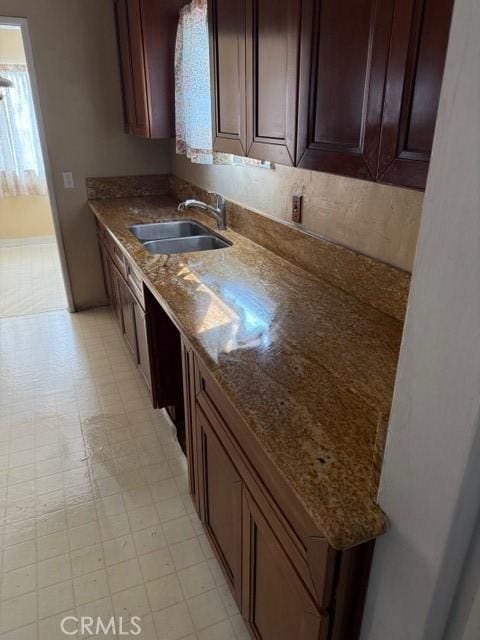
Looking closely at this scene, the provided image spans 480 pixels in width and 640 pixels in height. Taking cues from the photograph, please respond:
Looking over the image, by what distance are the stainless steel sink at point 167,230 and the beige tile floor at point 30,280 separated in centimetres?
153

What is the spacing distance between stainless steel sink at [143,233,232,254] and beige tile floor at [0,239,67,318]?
5.56ft

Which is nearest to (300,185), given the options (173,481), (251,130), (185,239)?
(251,130)

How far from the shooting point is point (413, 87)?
0.81m

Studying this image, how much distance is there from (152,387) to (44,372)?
104 cm

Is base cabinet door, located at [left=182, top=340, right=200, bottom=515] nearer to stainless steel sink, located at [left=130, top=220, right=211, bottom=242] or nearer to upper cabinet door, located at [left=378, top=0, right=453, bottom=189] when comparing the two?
upper cabinet door, located at [left=378, top=0, right=453, bottom=189]

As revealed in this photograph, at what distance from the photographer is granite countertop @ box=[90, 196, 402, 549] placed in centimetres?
84

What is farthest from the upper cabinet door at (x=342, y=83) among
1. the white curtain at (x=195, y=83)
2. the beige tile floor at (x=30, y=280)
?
the beige tile floor at (x=30, y=280)

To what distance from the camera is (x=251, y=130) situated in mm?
1502

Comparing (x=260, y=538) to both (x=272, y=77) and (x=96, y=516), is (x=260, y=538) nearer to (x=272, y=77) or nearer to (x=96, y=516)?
(x=96, y=516)

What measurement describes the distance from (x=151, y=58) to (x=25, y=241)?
161 inches

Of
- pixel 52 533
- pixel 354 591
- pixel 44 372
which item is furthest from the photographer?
pixel 44 372

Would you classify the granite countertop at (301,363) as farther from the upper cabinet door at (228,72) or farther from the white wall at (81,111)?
the white wall at (81,111)

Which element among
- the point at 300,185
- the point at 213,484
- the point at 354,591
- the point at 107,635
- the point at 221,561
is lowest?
the point at 107,635

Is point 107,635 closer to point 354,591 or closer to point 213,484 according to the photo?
point 213,484
